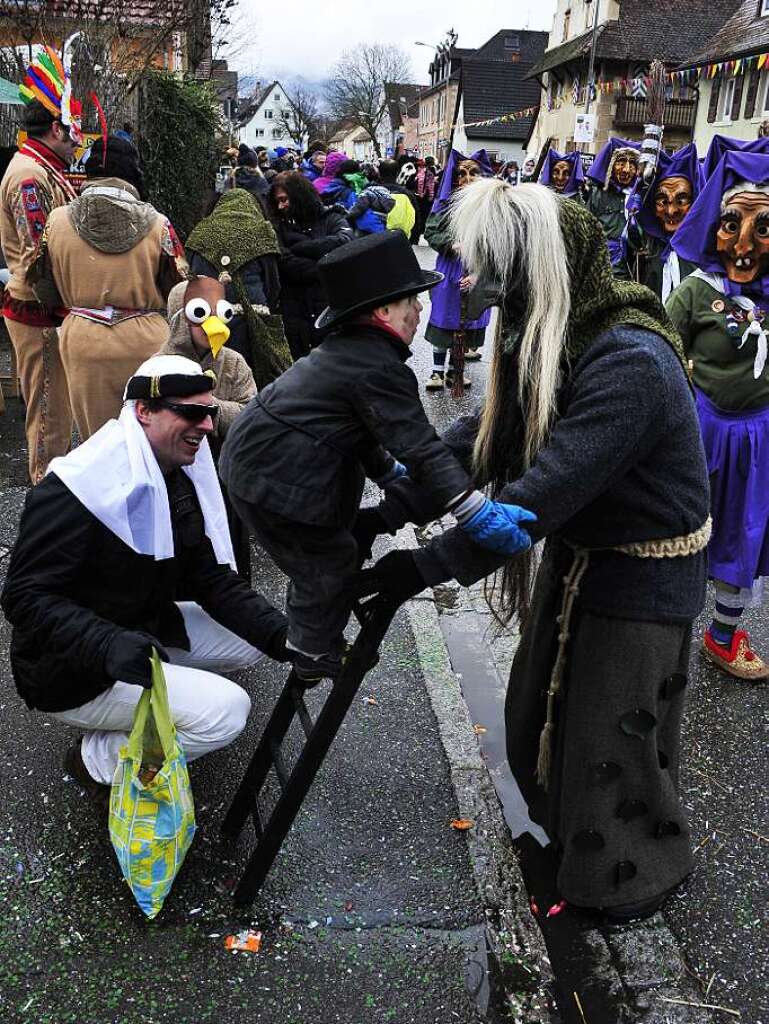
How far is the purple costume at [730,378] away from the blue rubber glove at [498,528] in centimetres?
224

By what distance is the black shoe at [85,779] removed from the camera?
9.23 ft

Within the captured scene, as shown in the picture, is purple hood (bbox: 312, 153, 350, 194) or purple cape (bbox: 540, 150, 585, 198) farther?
purple hood (bbox: 312, 153, 350, 194)

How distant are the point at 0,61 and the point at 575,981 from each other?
12.0 metres

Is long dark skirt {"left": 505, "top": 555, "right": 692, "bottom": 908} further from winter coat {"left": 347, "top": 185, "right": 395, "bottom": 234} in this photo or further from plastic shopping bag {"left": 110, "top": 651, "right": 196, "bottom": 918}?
winter coat {"left": 347, "top": 185, "right": 395, "bottom": 234}

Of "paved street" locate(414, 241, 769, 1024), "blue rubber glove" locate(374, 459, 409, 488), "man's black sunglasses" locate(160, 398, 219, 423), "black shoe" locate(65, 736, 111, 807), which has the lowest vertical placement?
"paved street" locate(414, 241, 769, 1024)

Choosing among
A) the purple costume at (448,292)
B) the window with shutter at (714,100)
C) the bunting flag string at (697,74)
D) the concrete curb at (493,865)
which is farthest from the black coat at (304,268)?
the window with shutter at (714,100)

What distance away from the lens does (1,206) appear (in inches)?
187

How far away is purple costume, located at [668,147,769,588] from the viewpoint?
12.1 feet

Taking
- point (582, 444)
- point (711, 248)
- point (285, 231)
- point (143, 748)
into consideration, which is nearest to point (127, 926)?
point (143, 748)

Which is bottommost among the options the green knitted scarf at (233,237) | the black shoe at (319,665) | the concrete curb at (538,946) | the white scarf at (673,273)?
the concrete curb at (538,946)

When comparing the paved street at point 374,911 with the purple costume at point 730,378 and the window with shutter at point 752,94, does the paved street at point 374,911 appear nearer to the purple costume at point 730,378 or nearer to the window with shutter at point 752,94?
the purple costume at point 730,378

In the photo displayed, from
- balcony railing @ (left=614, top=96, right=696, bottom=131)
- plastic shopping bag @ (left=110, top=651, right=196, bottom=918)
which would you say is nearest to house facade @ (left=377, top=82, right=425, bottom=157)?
balcony railing @ (left=614, top=96, right=696, bottom=131)

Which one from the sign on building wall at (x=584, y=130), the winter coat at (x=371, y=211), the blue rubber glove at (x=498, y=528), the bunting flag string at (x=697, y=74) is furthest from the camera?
the bunting flag string at (x=697, y=74)

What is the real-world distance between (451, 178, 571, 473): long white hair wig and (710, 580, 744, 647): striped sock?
2.18 m
